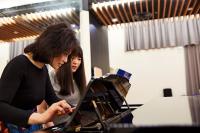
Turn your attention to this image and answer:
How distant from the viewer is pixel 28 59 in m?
1.49

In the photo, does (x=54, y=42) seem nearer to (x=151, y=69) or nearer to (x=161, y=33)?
(x=151, y=69)

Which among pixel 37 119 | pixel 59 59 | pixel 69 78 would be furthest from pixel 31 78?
pixel 69 78

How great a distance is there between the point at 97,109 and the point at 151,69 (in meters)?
7.19

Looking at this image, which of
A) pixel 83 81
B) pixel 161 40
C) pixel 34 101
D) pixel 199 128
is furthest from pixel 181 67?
pixel 199 128

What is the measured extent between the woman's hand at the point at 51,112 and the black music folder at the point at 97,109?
60mm

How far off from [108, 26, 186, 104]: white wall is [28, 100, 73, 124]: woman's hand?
6.98 meters

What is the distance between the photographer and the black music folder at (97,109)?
0.98 metres

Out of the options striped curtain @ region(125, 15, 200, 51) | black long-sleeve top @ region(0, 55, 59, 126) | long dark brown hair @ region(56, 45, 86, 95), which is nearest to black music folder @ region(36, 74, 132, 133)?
black long-sleeve top @ region(0, 55, 59, 126)

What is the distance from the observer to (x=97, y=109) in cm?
114

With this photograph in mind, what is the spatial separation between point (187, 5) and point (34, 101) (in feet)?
17.8

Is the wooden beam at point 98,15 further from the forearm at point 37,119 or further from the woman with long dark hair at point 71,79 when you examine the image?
the forearm at point 37,119

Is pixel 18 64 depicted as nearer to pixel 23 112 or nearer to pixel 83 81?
pixel 23 112

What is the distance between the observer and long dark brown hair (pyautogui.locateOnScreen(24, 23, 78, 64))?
1.39 m

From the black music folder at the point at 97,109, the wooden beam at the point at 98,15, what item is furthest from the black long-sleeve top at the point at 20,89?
the wooden beam at the point at 98,15
